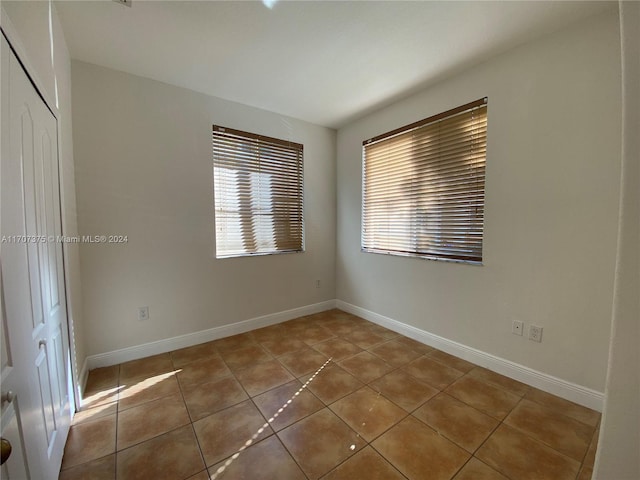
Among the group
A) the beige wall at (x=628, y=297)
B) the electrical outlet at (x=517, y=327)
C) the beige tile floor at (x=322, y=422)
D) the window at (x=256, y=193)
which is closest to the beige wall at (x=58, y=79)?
the beige tile floor at (x=322, y=422)

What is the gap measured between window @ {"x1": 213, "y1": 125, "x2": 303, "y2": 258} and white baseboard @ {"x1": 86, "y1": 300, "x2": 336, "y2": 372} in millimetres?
801

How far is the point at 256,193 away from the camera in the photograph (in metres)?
3.04

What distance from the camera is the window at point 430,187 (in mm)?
2271

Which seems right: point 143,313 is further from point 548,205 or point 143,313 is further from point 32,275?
point 548,205

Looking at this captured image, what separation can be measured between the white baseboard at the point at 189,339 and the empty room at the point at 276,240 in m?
0.02

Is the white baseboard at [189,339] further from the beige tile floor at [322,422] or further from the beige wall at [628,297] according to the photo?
the beige wall at [628,297]

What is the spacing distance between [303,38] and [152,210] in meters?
1.93

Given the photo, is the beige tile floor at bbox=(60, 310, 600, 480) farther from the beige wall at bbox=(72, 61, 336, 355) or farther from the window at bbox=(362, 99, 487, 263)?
the window at bbox=(362, 99, 487, 263)

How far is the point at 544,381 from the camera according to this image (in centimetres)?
194

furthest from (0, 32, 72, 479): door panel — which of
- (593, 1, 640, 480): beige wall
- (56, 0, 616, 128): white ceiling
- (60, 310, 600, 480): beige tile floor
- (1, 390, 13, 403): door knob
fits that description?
(593, 1, 640, 480): beige wall

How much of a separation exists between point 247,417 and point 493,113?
290cm

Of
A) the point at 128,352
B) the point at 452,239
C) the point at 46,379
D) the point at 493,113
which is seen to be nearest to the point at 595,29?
the point at 493,113

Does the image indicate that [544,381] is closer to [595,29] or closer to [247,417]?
[247,417]

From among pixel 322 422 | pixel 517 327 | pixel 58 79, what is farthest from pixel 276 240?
pixel 517 327
